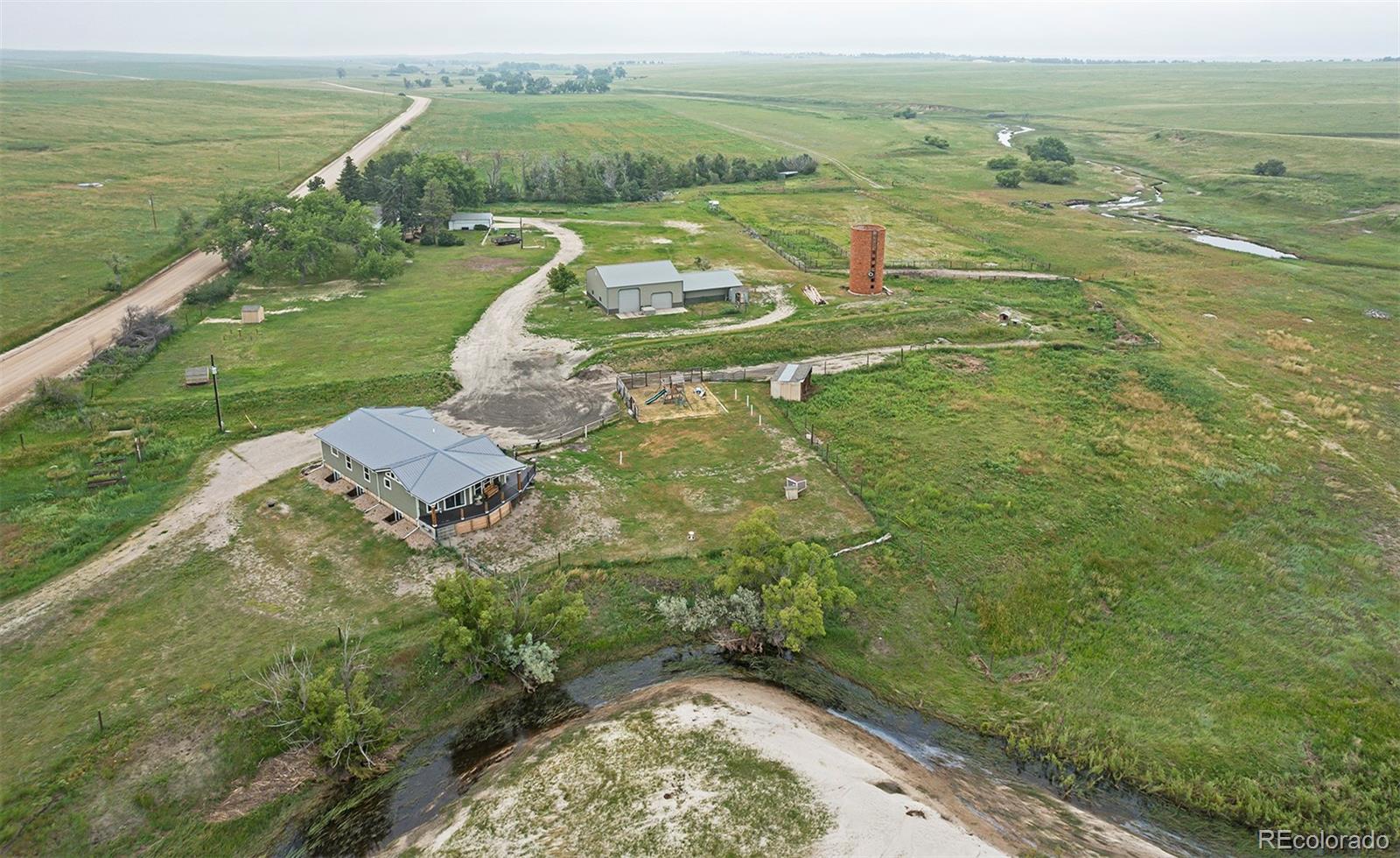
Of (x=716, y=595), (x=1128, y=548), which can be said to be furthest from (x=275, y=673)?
(x=1128, y=548)

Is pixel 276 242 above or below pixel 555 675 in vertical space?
above

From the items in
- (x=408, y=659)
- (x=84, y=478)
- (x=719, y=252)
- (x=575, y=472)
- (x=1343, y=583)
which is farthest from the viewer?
(x=719, y=252)

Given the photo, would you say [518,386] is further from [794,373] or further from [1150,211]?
[1150,211]

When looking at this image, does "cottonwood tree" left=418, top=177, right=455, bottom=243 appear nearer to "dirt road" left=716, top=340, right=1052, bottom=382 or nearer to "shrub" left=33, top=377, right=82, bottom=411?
"shrub" left=33, top=377, right=82, bottom=411

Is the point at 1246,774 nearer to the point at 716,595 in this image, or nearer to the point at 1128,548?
the point at 1128,548

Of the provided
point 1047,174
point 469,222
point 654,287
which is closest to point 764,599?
point 654,287

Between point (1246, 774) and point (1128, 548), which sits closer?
point (1246, 774)

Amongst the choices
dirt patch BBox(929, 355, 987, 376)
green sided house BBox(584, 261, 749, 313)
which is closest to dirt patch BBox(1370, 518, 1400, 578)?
dirt patch BBox(929, 355, 987, 376)
